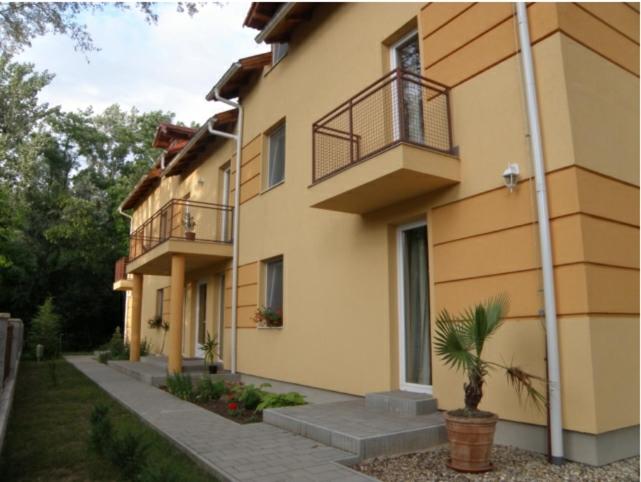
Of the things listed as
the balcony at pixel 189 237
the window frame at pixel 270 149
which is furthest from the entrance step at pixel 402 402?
the balcony at pixel 189 237

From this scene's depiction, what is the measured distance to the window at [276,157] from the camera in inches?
419

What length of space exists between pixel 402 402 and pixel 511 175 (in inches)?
113

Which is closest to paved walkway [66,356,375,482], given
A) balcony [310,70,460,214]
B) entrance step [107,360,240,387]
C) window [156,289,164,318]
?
entrance step [107,360,240,387]

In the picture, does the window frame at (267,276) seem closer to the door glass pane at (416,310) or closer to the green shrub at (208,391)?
the green shrub at (208,391)

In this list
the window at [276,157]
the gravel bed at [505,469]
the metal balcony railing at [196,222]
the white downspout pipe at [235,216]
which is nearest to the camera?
the gravel bed at [505,469]

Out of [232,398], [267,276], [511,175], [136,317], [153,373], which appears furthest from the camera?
[136,317]

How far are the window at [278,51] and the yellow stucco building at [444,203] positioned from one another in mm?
43

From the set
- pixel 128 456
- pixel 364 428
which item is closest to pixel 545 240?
pixel 364 428

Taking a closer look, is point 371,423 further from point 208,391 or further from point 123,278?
point 123,278

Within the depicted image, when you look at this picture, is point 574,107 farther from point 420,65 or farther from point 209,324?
point 209,324

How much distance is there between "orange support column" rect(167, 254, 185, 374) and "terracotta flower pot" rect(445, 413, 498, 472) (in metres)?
7.72

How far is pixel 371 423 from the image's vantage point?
18.1ft

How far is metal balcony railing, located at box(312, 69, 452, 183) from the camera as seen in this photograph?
6.16 m

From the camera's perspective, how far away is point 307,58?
955 centimetres
